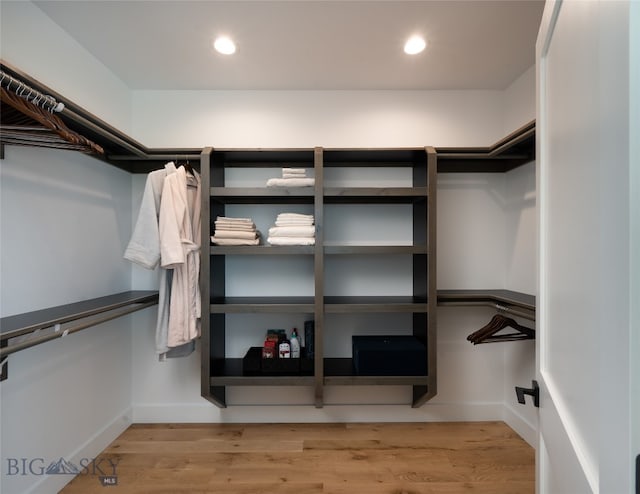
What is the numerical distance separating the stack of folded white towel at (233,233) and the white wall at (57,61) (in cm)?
102

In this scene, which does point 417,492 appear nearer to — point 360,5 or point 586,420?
point 586,420

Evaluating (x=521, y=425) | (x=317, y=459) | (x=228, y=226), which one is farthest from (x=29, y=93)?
(x=521, y=425)

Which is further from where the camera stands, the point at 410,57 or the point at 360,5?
the point at 410,57

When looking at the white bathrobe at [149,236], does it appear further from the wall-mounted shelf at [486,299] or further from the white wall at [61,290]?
the wall-mounted shelf at [486,299]

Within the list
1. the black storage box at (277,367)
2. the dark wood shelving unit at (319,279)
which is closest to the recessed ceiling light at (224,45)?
the dark wood shelving unit at (319,279)

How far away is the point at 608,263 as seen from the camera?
18.4 inches

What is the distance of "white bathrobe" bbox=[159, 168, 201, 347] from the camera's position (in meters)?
1.52

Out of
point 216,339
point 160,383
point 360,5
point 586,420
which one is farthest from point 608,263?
point 160,383

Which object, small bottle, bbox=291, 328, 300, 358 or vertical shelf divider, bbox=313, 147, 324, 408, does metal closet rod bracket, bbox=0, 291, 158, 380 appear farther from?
vertical shelf divider, bbox=313, 147, 324, 408

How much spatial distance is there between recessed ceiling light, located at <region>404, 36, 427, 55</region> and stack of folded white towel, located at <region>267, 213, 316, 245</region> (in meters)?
1.11

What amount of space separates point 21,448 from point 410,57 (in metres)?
2.81

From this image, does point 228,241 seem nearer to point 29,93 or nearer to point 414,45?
point 29,93

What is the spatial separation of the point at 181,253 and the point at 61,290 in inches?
24.9

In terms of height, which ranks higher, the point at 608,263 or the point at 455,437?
the point at 608,263
